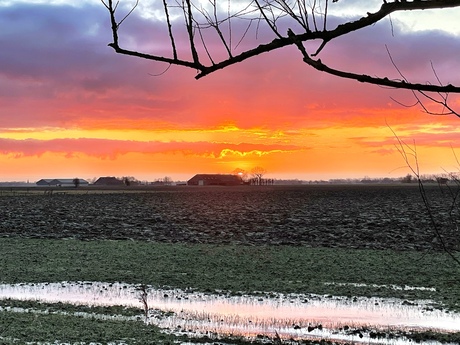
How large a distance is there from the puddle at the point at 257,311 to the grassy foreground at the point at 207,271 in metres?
0.71

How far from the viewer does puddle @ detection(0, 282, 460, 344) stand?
1030 cm

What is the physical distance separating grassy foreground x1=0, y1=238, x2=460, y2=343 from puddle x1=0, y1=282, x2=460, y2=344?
71 centimetres

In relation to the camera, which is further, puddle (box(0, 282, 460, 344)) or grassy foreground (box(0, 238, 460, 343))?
puddle (box(0, 282, 460, 344))

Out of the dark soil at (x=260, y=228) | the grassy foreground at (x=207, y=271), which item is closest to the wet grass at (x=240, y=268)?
the grassy foreground at (x=207, y=271)

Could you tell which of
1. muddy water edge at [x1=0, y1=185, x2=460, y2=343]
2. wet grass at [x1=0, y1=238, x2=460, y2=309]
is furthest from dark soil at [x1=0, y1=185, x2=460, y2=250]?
wet grass at [x1=0, y1=238, x2=460, y2=309]

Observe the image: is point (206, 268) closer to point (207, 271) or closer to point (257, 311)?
point (207, 271)

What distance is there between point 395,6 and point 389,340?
7476mm

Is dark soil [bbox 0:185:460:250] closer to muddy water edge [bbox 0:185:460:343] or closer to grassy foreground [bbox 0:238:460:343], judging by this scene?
muddy water edge [bbox 0:185:460:343]

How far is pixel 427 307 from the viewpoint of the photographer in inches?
484

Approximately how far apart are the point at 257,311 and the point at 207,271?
490cm

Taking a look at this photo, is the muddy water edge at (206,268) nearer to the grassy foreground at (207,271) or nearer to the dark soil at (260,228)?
the grassy foreground at (207,271)

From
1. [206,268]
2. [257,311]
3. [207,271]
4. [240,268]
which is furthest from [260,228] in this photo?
[257,311]

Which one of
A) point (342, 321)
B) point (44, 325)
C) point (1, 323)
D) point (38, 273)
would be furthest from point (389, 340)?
point (38, 273)

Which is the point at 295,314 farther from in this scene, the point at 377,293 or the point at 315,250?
the point at 315,250
